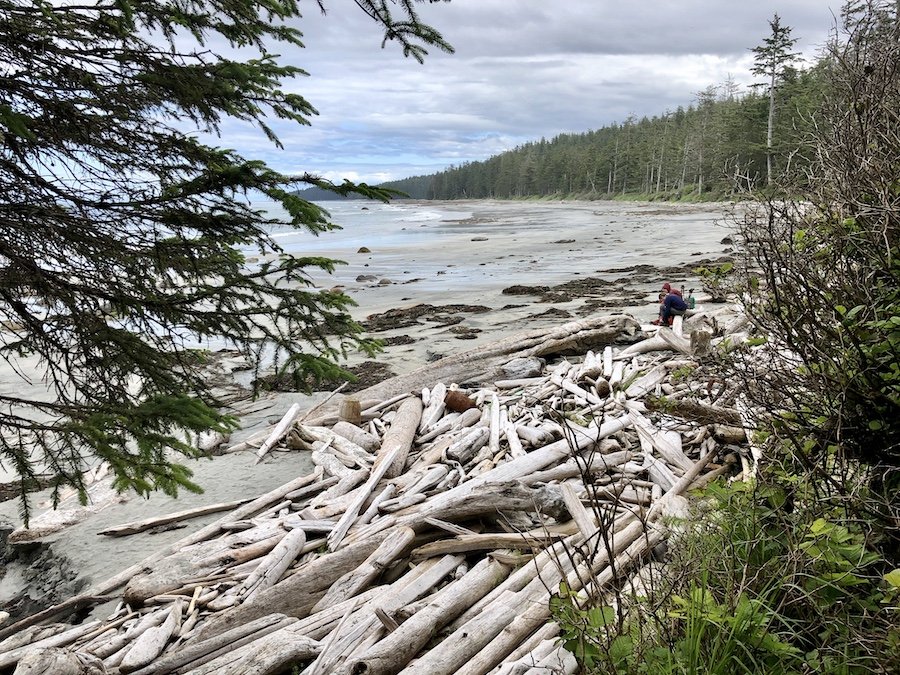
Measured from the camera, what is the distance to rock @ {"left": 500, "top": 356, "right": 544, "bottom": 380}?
28.3 ft

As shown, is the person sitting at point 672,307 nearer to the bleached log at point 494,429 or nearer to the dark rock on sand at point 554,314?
the dark rock on sand at point 554,314

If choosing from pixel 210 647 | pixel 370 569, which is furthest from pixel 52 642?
pixel 370 569

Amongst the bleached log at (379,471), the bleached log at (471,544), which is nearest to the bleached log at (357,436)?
the bleached log at (379,471)

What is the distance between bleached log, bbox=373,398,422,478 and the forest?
4.20m

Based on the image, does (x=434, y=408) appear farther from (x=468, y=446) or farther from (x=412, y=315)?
(x=412, y=315)

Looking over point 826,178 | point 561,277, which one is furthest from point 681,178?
point 826,178

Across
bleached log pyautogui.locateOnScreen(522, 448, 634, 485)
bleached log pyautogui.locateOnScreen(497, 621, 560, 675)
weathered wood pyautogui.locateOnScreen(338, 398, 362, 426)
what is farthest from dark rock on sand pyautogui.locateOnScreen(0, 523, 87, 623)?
bleached log pyautogui.locateOnScreen(497, 621, 560, 675)

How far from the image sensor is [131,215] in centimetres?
419

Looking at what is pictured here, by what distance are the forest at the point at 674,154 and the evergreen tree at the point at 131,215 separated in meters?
3.53

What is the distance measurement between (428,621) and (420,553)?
0.85 meters

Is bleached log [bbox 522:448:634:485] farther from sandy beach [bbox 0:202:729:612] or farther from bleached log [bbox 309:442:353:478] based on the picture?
sandy beach [bbox 0:202:729:612]

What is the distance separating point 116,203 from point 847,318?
4622mm

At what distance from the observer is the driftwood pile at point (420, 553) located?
11.7ft

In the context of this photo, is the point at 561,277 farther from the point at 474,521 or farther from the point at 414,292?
the point at 474,521
